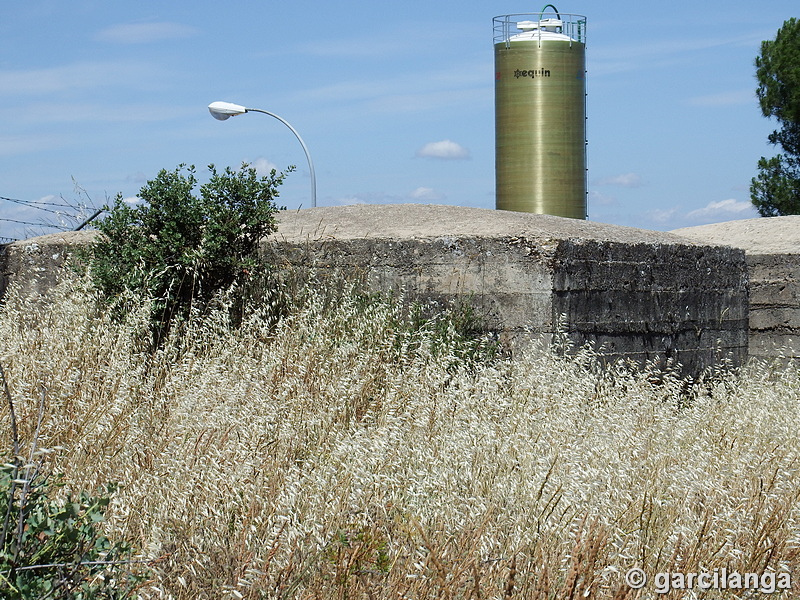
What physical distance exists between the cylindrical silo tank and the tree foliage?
5155 millimetres

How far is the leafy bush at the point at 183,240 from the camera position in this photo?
6668 mm

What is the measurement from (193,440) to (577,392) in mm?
2297

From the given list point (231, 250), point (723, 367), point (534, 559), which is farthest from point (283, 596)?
point (723, 367)

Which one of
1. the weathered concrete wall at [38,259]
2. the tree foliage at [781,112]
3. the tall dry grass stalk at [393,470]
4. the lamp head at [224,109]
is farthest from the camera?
the tree foliage at [781,112]

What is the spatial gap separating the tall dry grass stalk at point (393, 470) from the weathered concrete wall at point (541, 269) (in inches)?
27.0

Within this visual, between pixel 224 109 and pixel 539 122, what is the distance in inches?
233

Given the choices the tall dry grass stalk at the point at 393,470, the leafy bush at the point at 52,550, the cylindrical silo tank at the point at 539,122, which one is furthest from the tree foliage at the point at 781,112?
the leafy bush at the point at 52,550

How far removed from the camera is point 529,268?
6363mm

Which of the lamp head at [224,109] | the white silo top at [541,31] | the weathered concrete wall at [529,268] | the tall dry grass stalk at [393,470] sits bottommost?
the tall dry grass stalk at [393,470]

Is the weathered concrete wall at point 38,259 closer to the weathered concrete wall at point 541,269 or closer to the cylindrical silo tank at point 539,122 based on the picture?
the weathered concrete wall at point 541,269

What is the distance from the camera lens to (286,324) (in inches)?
242

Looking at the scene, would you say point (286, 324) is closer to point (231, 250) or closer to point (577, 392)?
point (231, 250)

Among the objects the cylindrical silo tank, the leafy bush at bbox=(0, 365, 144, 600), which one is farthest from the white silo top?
the leafy bush at bbox=(0, 365, 144, 600)

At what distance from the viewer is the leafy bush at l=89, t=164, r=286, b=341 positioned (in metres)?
6.67
